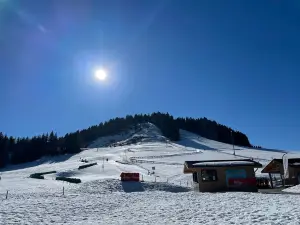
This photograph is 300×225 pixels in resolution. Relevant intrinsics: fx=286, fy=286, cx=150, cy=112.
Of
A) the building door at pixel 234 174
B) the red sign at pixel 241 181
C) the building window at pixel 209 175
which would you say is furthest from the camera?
the building window at pixel 209 175

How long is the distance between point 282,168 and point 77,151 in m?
114

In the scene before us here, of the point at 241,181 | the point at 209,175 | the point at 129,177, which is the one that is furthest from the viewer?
the point at 129,177

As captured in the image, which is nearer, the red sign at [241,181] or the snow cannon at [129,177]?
the red sign at [241,181]

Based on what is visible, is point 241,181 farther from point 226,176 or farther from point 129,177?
point 129,177

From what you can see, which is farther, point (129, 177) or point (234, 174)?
point (129, 177)

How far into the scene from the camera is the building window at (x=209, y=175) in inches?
1437

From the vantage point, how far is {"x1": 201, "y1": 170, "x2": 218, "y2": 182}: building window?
3649 cm

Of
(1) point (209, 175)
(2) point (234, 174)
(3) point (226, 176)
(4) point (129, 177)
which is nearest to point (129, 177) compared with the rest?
(4) point (129, 177)

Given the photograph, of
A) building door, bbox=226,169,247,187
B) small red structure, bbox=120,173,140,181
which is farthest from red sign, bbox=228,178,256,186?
small red structure, bbox=120,173,140,181

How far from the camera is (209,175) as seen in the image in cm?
3672

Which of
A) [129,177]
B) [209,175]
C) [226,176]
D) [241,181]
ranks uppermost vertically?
[209,175]

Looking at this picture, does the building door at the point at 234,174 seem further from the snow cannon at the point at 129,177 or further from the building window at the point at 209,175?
the snow cannon at the point at 129,177

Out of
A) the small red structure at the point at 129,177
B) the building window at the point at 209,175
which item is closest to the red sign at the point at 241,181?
→ the building window at the point at 209,175

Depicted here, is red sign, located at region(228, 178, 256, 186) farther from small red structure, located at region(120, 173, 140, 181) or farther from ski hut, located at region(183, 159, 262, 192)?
small red structure, located at region(120, 173, 140, 181)
